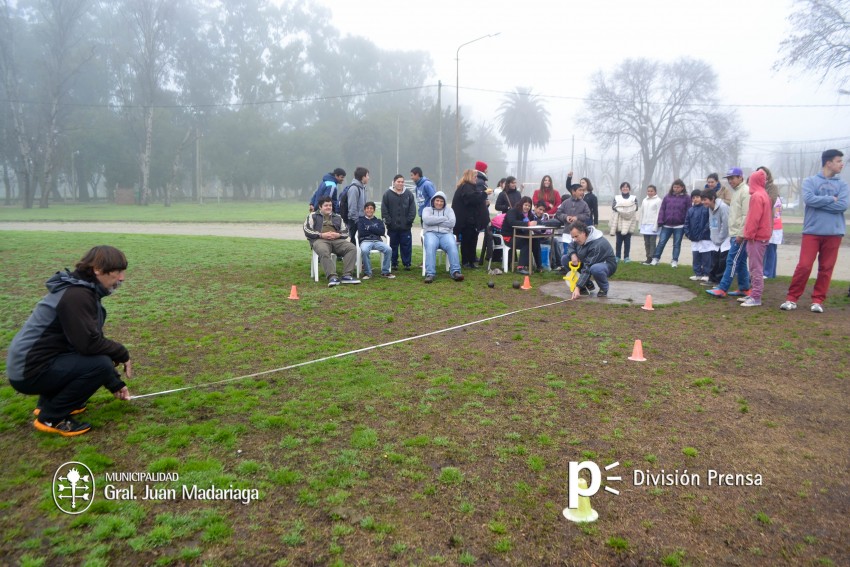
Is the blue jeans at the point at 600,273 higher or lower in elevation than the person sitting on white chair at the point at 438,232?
lower

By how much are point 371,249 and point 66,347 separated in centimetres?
702

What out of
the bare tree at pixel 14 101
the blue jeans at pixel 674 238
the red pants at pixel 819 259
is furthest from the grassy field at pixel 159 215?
the red pants at pixel 819 259

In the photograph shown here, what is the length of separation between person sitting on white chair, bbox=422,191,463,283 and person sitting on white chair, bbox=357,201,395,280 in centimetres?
74

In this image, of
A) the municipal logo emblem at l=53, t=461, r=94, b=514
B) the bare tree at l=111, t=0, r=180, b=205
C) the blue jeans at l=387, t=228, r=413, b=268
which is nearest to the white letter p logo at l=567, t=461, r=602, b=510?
the municipal logo emblem at l=53, t=461, r=94, b=514

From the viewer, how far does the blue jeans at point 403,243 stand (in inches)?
456

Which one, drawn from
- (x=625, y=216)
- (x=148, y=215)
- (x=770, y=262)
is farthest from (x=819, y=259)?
(x=148, y=215)

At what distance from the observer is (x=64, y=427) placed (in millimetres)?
4133

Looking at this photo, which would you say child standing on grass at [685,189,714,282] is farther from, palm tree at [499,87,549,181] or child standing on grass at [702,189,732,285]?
palm tree at [499,87,549,181]

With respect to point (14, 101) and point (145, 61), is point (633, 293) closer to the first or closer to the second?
point (14, 101)

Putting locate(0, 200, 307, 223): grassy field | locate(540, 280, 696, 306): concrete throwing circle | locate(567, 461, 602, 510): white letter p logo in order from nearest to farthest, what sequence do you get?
locate(567, 461, 602, 510): white letter p logo → locate(540, 280, 696, 306): concrete throwing circle → locate(0, 200, 307, 223): grassy field

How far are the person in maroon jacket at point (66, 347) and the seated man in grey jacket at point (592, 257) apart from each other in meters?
6.79

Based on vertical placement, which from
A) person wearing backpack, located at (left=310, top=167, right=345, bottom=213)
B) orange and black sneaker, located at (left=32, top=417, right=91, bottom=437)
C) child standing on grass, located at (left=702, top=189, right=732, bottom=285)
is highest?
person wearing backpack, located at (left=310, top=167, right=345, bottom=213)

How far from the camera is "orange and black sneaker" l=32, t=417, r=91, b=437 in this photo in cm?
412

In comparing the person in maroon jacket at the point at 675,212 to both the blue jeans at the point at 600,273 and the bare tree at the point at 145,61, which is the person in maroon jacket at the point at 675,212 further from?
the bare tree at the point at 145,61
